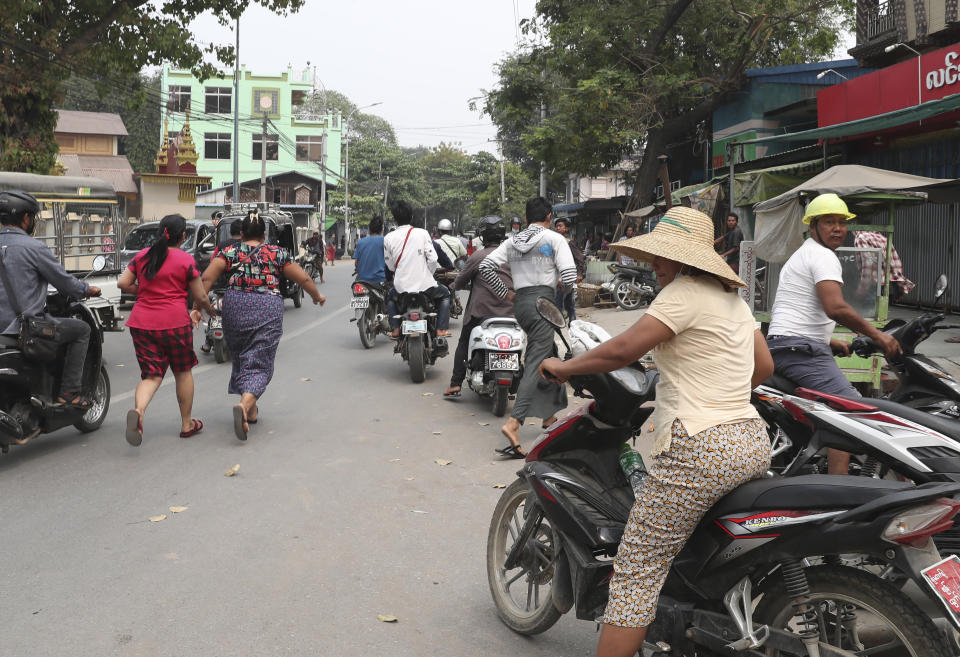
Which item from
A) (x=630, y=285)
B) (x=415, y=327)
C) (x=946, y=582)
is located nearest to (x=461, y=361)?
(x=415, y=327)

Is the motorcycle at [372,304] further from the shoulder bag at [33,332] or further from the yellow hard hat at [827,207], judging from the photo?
the yellow hard hat at [827,207]

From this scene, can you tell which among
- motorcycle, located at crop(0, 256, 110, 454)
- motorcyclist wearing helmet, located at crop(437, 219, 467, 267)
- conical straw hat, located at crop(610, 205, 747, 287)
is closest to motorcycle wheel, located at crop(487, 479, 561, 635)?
conical straw hat, located at crop(610, 205, 747, 287)

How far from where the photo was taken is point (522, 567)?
3.74 m

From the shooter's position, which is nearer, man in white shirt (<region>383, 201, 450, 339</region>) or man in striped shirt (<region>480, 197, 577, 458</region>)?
man in striped shirt (<region>480, 197, 577, 458</region>)

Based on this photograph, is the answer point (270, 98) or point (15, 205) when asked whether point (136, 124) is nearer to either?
point (270, 98)

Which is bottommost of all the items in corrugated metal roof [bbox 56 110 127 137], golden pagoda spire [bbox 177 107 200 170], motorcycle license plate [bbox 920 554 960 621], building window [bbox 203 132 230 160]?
motorcycle license plate [bbox 920 554 960 621]

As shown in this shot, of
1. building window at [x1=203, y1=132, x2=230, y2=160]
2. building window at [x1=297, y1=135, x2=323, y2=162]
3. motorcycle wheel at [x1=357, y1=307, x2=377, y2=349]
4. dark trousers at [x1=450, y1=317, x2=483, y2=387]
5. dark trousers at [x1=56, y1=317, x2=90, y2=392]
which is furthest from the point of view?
building window at [x1=297, y1=135, x2=323, y2=162]

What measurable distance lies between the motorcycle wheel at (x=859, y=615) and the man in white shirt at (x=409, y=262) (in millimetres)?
7665

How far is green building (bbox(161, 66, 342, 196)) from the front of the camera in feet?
219

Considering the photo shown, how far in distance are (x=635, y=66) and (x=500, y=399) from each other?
60.5ft

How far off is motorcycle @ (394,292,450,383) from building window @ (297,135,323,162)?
61.8 meters

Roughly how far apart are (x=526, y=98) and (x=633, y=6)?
3955mm

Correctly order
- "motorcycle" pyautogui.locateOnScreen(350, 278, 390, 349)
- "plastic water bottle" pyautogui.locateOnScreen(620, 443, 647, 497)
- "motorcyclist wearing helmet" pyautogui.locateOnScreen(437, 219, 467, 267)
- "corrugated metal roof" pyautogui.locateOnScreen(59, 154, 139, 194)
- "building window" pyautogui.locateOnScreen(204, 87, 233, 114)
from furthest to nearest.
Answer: "building window" pyautogui.locateOnScreen(204, 87, 233, 114), "corrugated metal roof" pyautogui.locateOnScreen(59, 154, 139, 194), "motorcyclist wearing helmet" pyautogui.locateOnScreen(437, 219, 467, 267), "motorcycle" pyautogui.locateOnScreen(350, 278, 390, 349), "plastic water bottle" pyautogui.locateOnScreen(620, 443, 647, 497)

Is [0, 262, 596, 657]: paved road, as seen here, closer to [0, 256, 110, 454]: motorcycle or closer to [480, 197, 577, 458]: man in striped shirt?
[0, 256, 110, 454]: motorcycle
